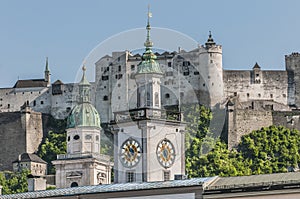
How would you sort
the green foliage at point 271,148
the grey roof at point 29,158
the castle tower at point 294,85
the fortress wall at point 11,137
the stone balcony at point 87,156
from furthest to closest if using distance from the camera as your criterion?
1. the castle tower at point 294,85
2. the fortress wall at point 11,137
3. the grey roof at point 29,158
4. the green foliage at point 271,148
5. the stone balcony at point 87,156

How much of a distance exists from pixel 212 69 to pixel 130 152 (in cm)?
7749

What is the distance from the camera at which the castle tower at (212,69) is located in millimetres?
120562

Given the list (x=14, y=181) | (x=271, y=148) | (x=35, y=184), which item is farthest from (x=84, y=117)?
(x=271, y=148)

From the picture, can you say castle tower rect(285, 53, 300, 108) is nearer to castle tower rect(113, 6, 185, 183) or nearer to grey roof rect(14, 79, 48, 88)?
grey roof rect(14, 79, 48, 88)

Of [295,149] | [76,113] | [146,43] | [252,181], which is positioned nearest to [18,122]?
[295,149]

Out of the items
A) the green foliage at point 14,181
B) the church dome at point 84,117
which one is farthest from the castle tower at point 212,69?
the church dome at point 84,117

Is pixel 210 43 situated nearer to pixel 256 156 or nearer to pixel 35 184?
pixel 256 156

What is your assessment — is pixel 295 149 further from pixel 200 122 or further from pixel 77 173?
pixel 77 173

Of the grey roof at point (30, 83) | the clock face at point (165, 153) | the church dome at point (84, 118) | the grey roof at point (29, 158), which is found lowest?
the clock face at point (165, 153)

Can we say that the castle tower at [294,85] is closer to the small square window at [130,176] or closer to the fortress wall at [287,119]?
the fortress wall at [287,119]

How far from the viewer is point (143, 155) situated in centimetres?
4284

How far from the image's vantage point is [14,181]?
109 m

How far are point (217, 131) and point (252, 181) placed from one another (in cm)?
8482

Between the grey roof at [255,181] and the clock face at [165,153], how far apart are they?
3.96 metres
